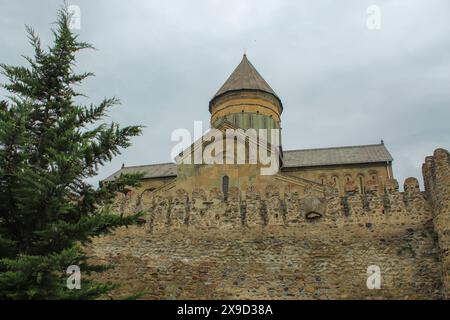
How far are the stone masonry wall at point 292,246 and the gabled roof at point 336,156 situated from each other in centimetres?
1165

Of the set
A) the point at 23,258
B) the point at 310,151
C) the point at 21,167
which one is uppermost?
the point at 310,151

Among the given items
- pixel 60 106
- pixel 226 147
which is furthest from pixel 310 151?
pixel 60 106

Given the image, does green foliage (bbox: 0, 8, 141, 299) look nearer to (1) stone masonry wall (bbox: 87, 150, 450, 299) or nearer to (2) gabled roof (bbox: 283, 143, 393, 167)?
(1) stone masonry wall (bbox: 87, 150, 450, 299)

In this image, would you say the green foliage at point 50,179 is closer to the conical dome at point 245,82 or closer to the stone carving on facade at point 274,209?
the stone carving on facade at point 274,209

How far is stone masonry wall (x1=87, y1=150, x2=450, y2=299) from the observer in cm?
952

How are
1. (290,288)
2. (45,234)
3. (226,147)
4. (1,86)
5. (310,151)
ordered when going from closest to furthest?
(45,234) < (1,86) < (290,288) < (226,147) < (310,151)

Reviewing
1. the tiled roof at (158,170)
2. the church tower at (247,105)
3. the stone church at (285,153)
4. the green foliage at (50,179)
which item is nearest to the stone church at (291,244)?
the green foliage at (50,179)

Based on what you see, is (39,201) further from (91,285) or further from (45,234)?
(91,285)

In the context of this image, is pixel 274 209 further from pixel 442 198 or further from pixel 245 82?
pixel 245 82

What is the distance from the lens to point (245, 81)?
77.0 feet

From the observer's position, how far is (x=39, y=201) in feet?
21.0

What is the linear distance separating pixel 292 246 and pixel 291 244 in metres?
0.05
